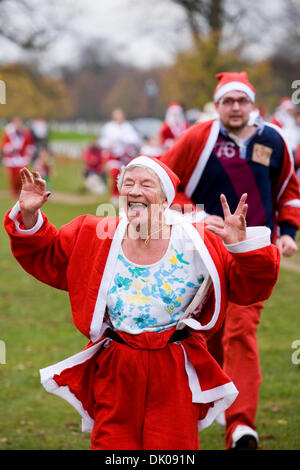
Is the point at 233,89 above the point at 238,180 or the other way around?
above

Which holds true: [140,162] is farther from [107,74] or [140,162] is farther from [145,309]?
[107,74]

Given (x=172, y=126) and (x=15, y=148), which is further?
(x=15, y=148)

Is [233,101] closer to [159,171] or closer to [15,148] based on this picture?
[159,171]

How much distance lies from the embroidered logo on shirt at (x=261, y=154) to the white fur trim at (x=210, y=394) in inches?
69.9

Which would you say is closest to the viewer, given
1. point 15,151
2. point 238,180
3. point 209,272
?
point 209,272

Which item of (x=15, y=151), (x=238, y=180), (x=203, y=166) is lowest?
(x=238, y=180)

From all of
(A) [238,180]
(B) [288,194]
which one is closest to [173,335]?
(A) [238,180]

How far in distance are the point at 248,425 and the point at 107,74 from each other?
8397 centimetres

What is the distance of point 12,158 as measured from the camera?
68.5ft

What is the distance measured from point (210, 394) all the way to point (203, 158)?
6.09 ft

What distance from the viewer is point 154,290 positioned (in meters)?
3.36

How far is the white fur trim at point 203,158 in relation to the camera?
478 cm

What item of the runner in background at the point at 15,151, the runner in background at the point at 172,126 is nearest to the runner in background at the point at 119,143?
the runner in background at the point at 172,126
